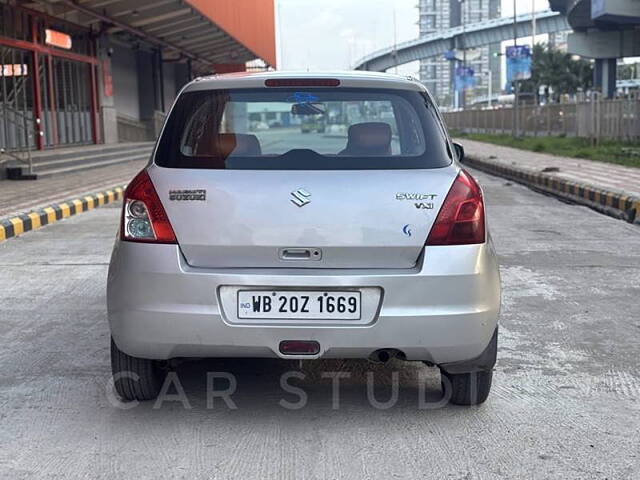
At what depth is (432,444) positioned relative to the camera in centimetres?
354

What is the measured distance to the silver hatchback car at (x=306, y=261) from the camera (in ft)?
11.4

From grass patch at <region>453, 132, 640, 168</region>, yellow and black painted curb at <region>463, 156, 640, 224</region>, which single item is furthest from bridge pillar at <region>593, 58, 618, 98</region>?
yellow and black painted curb at <region>463, 156, 640, 224</region>

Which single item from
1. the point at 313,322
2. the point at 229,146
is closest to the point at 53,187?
the point at 229,146

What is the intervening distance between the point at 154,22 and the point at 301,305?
1012 inches

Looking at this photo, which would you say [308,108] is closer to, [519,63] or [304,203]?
[304,203]

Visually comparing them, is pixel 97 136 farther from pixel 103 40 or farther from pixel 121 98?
pixel 121 98

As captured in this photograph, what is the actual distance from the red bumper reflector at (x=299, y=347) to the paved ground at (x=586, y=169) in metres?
10.2

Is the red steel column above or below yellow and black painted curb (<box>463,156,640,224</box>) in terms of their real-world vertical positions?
above

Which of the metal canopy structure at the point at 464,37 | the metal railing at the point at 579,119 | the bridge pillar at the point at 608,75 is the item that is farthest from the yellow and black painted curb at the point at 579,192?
the metal canopy structure at the point at 464,37

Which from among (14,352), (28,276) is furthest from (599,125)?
(14,352)

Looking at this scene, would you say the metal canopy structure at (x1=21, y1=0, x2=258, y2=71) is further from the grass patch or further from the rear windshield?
the rear windshield

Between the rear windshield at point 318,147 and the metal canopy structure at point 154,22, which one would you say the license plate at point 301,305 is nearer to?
the rear windshield at point 318,147

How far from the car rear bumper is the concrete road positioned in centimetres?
38

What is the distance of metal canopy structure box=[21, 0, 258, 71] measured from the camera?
22.7 m
